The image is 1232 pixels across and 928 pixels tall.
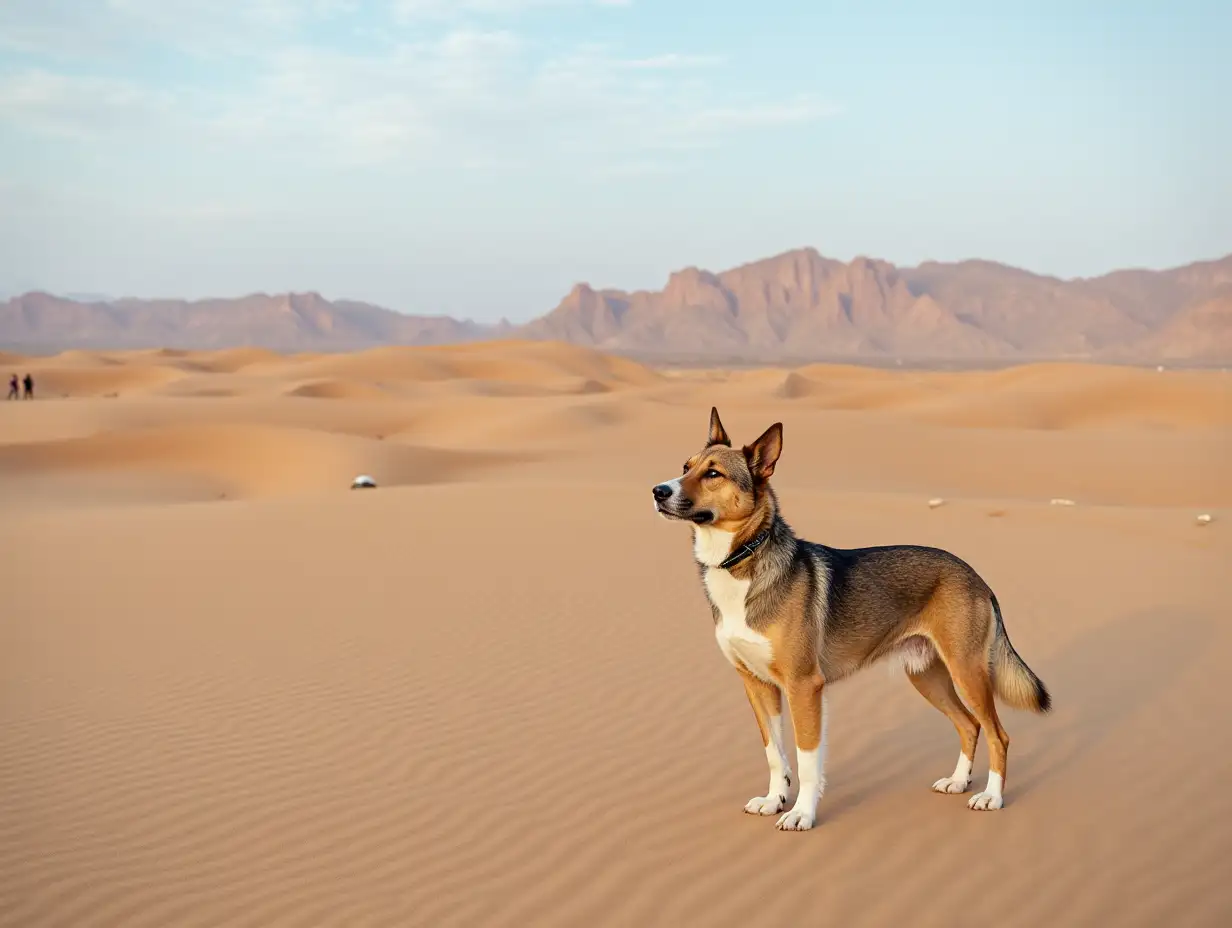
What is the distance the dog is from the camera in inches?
192

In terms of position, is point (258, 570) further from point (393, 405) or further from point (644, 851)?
point (393, 405)

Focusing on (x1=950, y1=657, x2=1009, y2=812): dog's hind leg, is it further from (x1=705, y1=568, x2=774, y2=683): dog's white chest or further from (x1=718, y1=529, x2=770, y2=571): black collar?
(x1=718, y1=529, x2=770, y2=571): black collar

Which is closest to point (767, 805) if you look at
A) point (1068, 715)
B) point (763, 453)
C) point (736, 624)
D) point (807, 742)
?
point (807, 742)

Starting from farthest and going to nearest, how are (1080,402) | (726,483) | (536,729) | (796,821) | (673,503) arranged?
(1080,402) < (536,729) < (796,821) < (726,483) < (673,503)

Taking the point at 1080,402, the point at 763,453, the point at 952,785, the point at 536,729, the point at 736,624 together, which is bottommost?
the point at 536,729

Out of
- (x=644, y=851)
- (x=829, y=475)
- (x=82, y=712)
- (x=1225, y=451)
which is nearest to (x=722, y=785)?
(x=644, y=851)

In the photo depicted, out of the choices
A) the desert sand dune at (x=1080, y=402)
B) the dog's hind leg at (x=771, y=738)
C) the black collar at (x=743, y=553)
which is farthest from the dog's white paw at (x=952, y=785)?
the desert sand dune at (x=1080, y=402)

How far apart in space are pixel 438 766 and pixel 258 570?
242 inches

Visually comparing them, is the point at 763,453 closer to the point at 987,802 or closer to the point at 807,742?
the point at 807,742

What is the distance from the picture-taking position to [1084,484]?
21.6 m

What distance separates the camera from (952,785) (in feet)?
18.2

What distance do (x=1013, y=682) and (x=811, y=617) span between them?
3.82 ft

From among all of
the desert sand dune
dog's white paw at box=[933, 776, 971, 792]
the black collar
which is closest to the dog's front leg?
the black collar

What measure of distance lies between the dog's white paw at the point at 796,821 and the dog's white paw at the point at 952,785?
91cm
